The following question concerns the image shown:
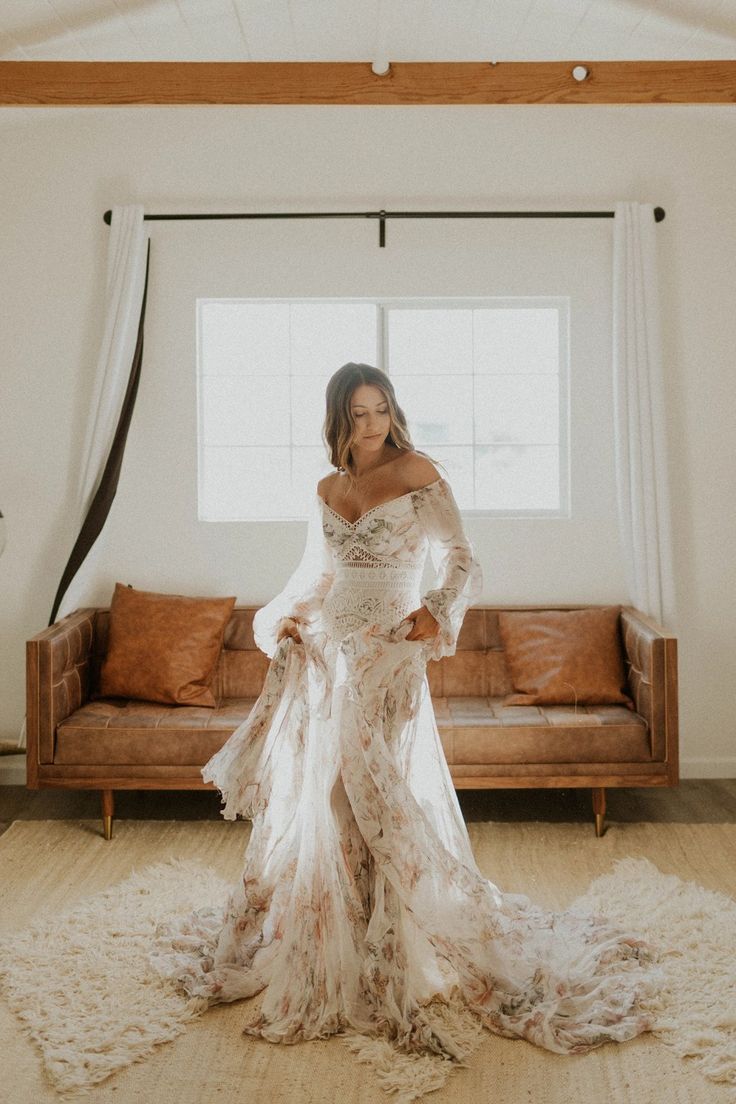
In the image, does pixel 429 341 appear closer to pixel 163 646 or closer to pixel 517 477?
pixel 517 477

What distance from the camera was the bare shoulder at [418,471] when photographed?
2.96 m

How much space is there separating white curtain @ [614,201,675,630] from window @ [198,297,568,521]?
31 centimetres

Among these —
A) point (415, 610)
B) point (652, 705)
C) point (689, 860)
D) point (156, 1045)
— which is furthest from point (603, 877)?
point (156, 1045)

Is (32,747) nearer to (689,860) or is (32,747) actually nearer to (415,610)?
(415,610)

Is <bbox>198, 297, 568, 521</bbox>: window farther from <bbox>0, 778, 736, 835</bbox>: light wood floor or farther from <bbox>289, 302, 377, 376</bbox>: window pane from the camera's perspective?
<bbox>0, 778, 736, 835</bbox>: light wood floor

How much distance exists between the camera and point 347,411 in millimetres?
2908

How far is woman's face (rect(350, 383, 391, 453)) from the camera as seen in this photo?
2888mm

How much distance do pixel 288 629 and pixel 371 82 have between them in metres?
2.26

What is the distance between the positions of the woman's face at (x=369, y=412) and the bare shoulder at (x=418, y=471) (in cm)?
12

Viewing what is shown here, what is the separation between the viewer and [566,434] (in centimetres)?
487

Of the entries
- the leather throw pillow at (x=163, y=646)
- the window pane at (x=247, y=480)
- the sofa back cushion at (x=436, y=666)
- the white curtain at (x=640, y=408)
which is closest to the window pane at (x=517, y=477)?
the white curtain at (x=640, y=408)

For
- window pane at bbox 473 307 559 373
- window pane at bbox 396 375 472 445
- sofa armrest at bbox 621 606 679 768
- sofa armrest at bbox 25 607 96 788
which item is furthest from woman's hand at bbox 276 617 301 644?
window pane at bbox 473 307 559 373

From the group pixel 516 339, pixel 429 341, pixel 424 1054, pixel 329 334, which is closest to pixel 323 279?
pixel 329 334

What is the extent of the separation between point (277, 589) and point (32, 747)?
136cm
